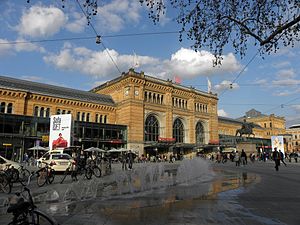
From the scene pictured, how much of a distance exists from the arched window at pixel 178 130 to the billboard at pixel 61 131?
41.8 m

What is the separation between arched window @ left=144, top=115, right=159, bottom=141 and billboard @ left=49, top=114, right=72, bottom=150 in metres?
34.0

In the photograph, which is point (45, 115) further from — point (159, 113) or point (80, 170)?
point (80, 170)

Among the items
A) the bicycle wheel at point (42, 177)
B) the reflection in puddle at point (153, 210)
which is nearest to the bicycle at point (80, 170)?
the bicycle wheel at point (42, 177)

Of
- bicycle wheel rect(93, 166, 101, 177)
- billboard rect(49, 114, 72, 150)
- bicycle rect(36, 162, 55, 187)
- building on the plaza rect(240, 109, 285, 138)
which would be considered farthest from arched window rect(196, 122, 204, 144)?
bicycle rect(36, 162, 55, 187)

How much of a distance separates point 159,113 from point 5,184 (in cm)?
4974

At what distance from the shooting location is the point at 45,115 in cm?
4931

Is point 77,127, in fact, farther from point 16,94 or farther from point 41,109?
point 16,94

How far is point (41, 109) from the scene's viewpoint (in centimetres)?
4891

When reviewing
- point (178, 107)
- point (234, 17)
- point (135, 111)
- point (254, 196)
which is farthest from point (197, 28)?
point (178, 107)

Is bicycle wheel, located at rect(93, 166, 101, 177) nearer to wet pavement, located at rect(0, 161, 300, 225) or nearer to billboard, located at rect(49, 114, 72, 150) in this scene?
billboard, located at rect(49, 114, 72, 150)

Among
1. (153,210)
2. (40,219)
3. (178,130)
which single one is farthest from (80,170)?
(178,130)

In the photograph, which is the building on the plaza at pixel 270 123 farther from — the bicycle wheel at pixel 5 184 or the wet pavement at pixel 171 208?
the bicycle wheel at pixel 5 184

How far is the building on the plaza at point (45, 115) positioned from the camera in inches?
1681

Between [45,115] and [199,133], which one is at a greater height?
[45,115]
